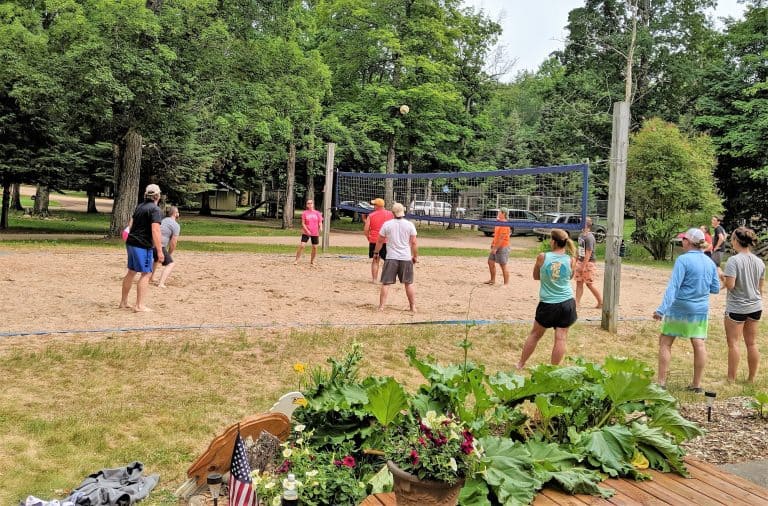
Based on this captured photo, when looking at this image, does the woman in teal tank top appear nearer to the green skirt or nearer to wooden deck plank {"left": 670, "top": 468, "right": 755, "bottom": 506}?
the green skirt

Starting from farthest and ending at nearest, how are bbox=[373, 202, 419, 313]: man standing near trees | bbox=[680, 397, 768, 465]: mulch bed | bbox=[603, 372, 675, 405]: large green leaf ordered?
bbox=[373, 202, 419, 313]: man standing near trees, bbox=[680, 397, 768, 465]: mulch bed, bbox=[603, 372, 675, 405]: large green leaf

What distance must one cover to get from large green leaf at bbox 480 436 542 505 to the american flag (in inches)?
42.3

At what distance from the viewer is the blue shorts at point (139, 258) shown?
804 cm

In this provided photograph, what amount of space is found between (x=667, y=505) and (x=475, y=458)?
105 cm

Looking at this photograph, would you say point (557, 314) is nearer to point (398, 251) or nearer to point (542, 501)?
point (542, 501)

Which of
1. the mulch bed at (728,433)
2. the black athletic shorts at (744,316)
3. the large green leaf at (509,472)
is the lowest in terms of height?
the mulch bed at (728,433)

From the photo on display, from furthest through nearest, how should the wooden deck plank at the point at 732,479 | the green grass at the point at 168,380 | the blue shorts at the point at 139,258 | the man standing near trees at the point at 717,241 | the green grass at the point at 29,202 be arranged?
the green grass at the point at 29,202 < the man standing near trees at the point at 717,241 < the blue shorts at the point at 139,258 < the green grass at the point at 168,380 < the wooden deck plank at the point at 732,479

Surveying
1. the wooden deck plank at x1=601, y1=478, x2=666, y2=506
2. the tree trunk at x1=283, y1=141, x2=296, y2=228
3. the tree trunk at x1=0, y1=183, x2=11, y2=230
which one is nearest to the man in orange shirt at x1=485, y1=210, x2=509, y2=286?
the wooden deck plank at x1=601, y1=478, x2=666, y2=506

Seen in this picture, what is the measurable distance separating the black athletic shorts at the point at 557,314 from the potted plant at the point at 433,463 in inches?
137

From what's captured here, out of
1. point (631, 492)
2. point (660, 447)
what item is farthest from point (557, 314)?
point (631, 492)

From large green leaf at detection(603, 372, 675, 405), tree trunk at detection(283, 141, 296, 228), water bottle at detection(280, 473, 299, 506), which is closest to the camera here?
water bottle at detection(280, 473, 299, 506)

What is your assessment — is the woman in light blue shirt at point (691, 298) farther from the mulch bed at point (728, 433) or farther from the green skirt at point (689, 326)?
the mulch bed at point (728, 433)

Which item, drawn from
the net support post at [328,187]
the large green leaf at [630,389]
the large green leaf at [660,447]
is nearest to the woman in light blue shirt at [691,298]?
the large green leaf at [630,389]

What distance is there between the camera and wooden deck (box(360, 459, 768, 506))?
9.93 feet
